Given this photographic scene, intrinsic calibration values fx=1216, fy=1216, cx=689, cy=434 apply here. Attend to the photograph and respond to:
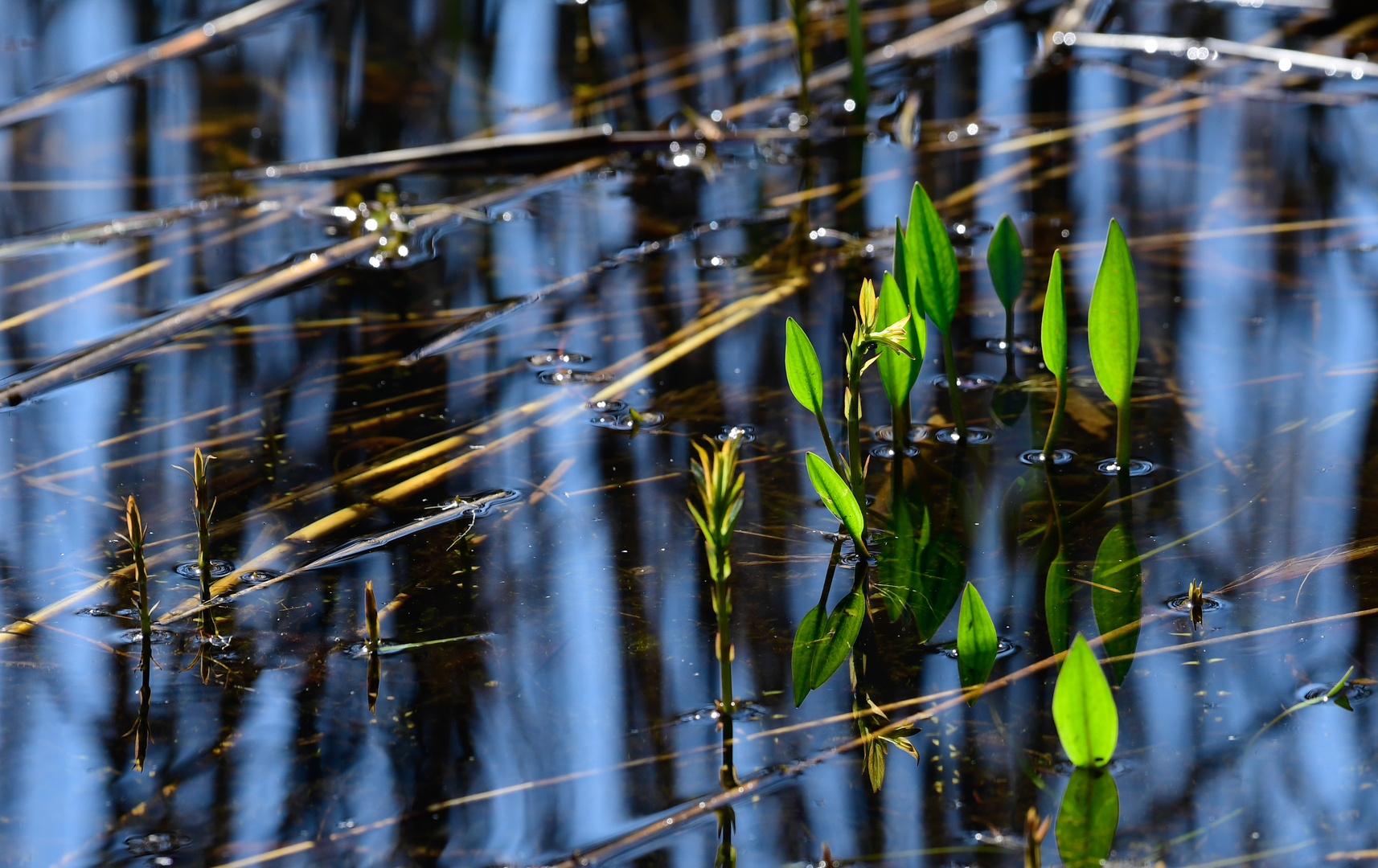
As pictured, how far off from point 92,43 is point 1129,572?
3.85 m

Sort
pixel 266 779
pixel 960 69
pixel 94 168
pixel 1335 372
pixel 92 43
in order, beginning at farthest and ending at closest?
pixel 92 43 < pixel 960 69 < pixel 94 168 < pixel 1335 372 < pixel 266 779

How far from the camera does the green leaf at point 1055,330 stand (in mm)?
1739

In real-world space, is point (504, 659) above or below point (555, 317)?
below

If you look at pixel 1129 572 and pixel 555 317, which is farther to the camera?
pixel 555 317

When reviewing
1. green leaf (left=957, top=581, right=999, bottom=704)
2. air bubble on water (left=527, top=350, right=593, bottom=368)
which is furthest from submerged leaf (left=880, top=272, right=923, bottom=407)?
air bubble on water (left=527, top=350, right=593, bottom=368)

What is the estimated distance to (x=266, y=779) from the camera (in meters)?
1.31

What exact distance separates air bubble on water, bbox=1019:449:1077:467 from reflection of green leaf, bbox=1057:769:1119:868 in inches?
27.5

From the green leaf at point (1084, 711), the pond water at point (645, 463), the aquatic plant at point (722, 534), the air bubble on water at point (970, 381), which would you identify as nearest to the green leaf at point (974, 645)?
the pond water at point (645, 463)

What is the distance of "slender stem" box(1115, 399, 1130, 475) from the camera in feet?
5.98

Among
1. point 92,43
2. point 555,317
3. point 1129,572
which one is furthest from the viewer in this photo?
point 92,43

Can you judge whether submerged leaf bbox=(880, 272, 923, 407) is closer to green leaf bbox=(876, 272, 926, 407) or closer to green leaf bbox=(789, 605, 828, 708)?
green leaf bbox=(876, 272, 926, 407)

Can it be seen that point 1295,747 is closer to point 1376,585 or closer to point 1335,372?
point 1376,585

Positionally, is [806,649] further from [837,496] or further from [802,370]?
[802,370]

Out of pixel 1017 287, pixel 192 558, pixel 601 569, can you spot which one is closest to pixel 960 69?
pixel 1017 287
